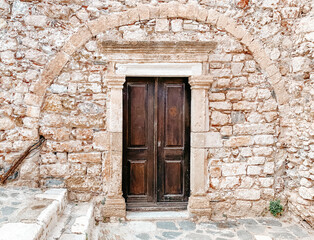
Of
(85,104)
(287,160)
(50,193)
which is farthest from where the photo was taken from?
(287,160)

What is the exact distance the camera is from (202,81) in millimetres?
3557

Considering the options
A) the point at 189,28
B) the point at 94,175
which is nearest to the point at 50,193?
the point at 94,175

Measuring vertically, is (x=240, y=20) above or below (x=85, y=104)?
above

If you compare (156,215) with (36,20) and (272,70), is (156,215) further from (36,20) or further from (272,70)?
(36,20)

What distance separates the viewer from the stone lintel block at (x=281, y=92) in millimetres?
3641

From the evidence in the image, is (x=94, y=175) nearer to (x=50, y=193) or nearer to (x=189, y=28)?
(x=50, y=193)

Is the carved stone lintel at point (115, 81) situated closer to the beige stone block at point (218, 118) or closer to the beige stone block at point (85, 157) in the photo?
A: the beige stone block at point (85, 157)

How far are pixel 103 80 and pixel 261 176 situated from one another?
2.79 m

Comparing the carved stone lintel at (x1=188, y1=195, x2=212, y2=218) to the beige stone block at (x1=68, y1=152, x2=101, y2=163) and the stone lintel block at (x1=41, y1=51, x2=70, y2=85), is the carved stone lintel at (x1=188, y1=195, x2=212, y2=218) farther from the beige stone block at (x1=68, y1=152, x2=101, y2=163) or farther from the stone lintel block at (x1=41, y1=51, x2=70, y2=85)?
the stone lintel block at (x1=41, y1=51, x2=70, y2=85)

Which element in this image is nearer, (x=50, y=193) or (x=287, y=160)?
(x=50, y=193)

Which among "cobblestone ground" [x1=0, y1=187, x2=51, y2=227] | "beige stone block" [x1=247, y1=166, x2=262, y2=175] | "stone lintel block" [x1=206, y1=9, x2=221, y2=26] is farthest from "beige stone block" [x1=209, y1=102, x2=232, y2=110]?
"cobblestone ground" [x1=0, y1=187, x2=51, y2=227]

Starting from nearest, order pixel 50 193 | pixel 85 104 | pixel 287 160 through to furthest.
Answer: pixel 50 193
pixel 85 104
pixel 287 160

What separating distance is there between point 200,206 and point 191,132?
112 cm

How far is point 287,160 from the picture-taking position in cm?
371
